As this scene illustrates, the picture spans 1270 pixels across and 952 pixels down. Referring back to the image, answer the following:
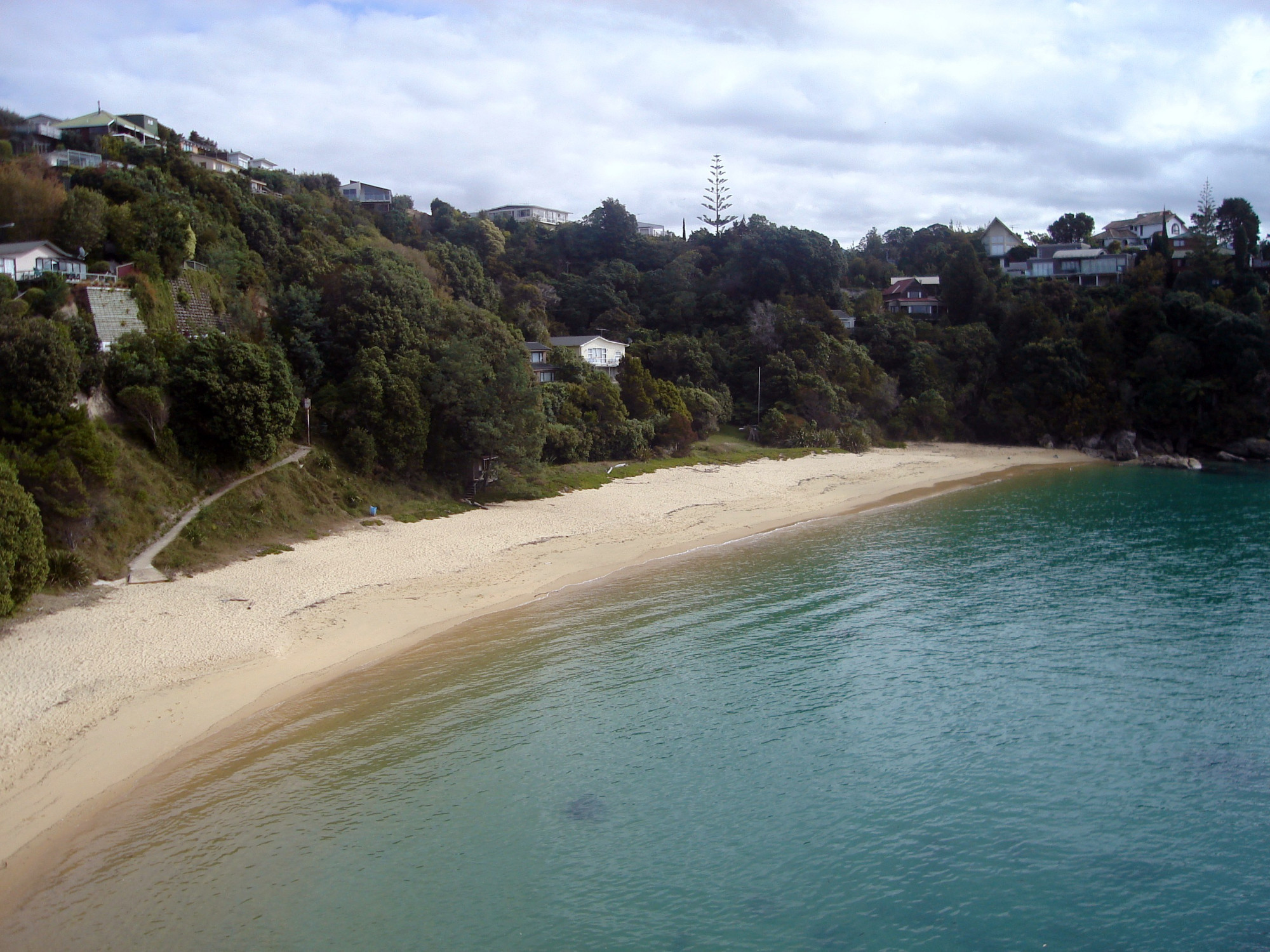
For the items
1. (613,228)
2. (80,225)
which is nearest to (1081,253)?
(613,228)

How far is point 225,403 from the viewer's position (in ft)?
85.3

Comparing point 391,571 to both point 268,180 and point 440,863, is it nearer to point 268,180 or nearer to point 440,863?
point 440,863

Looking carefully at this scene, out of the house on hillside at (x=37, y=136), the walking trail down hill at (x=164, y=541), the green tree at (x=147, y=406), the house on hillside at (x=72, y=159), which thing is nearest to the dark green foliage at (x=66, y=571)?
the walking trail down hill at (x=164, y=541)

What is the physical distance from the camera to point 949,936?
10414 mm

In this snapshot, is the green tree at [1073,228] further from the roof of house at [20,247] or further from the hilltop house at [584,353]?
the roof of house at [20,247]

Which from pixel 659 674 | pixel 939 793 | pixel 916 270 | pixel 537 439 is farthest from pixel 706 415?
pixel 916 270

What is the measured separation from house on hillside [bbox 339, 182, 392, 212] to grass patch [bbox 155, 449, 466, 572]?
51875mm

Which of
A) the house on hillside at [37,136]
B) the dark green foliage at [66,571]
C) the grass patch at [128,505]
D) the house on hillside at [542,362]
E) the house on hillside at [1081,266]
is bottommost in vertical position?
the dark green foliage at [66,571]

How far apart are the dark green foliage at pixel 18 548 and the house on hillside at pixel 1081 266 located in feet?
243

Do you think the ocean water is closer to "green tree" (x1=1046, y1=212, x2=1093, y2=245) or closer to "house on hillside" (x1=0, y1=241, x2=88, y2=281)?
"house on hillside" (x1=0, y1=241, x2=88, y2=281)

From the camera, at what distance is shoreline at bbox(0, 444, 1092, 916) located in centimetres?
1283

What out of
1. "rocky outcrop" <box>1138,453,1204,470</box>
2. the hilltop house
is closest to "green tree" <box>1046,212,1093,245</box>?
"rocky outcrop" <box>1138,453,1204,470</box>

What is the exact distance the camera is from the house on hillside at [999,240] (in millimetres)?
82312

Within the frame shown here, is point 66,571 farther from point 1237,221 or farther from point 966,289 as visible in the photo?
point 1237,221
